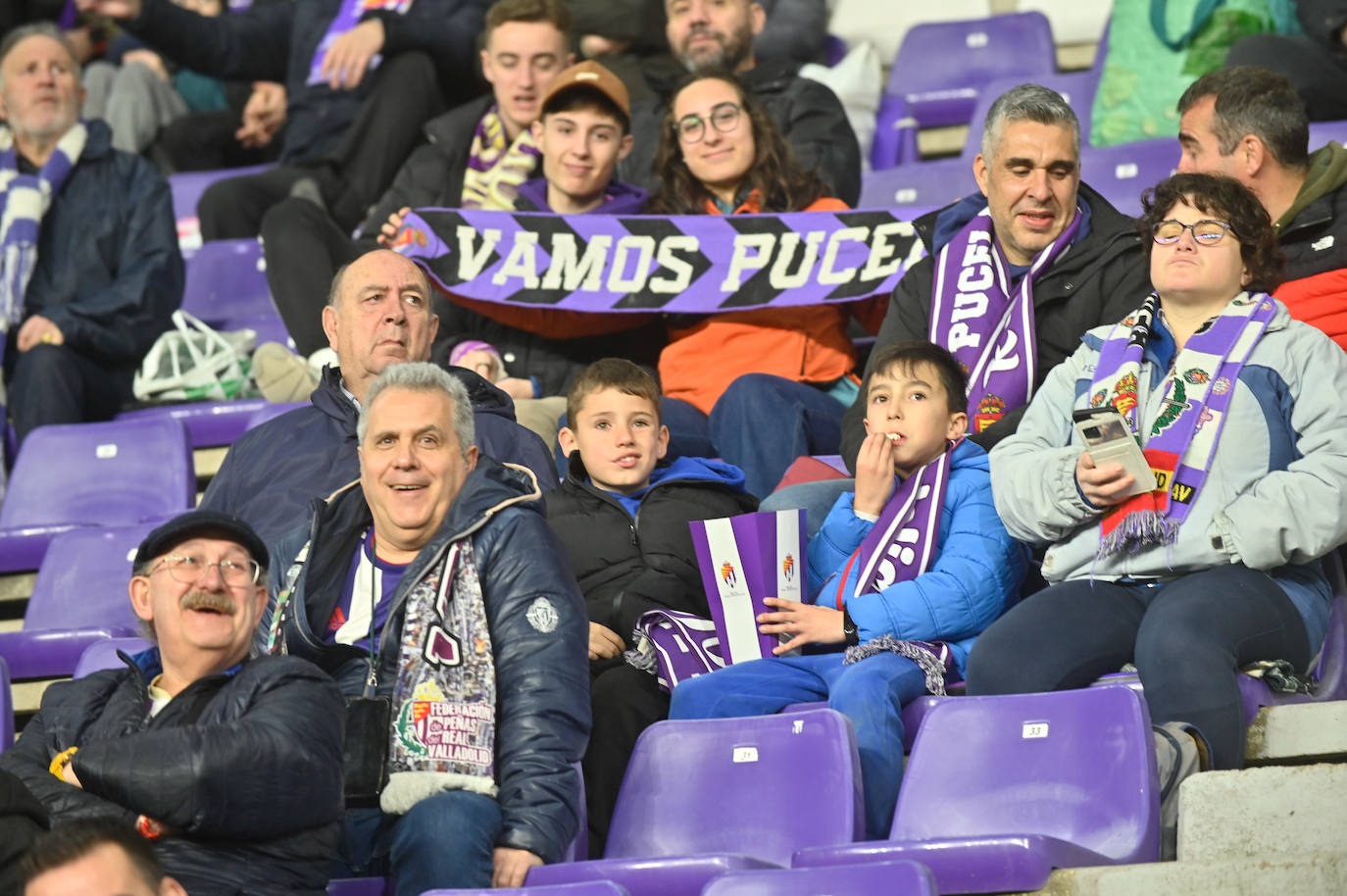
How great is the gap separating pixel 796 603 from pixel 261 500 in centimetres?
125

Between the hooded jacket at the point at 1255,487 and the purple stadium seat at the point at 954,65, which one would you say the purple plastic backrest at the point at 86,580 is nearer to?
the hooded jacket at the point at 1255,487

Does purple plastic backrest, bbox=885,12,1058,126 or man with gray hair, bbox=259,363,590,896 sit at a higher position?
purple plastic backrest, bbox=885,12,1058,126

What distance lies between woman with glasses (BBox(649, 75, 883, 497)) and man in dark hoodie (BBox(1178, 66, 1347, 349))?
1189 mm

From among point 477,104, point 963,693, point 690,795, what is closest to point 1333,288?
point 963,693

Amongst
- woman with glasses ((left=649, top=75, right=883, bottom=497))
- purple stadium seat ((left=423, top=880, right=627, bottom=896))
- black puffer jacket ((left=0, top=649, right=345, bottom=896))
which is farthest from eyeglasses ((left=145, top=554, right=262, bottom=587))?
woman with glasses ((left=649, top=75, right=883, bottom=497))

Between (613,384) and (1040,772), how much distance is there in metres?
1.43

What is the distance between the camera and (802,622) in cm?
373

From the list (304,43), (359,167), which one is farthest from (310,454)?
(304,43)

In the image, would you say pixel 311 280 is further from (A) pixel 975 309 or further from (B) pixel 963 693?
(B) pixel 963 693

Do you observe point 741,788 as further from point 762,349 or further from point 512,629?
point 762,349

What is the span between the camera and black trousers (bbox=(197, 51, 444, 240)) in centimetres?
705

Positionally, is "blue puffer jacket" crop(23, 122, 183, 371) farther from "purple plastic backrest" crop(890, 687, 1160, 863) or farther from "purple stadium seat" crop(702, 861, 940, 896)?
"purple stadium seat" crop(702, 861, 940, 896)

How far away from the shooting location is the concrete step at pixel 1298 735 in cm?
330

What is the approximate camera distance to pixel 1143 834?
301 centimetres
